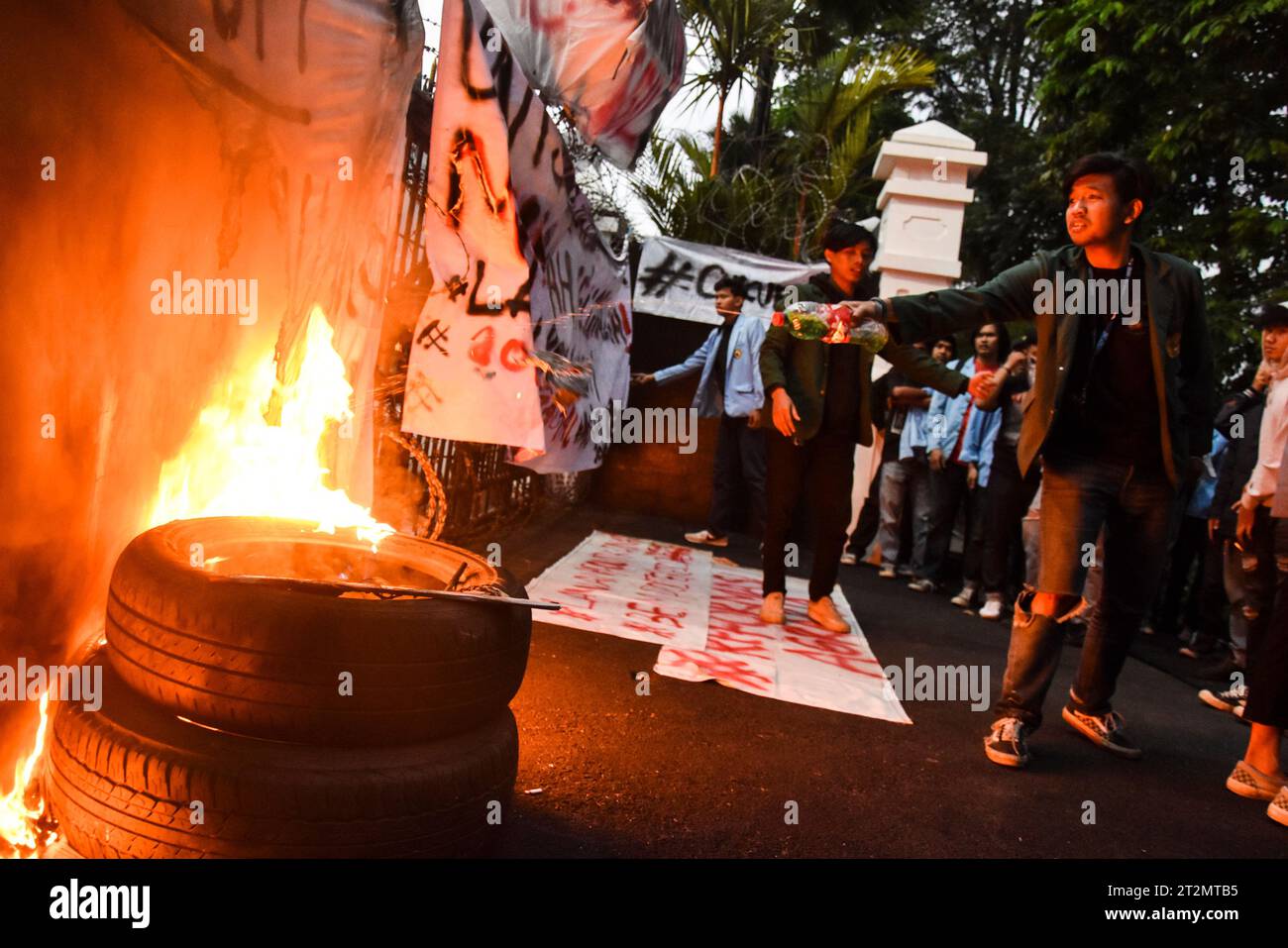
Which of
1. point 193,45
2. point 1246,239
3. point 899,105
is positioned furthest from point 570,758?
point 899,105

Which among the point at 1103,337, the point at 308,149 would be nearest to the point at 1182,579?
the point at 1103,337

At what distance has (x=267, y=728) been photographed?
6.22 feet

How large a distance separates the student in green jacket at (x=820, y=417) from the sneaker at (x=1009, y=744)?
191cm

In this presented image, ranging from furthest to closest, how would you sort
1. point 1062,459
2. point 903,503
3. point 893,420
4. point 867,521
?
point 867,521
point 893,420
point 903,503
point 1062,459

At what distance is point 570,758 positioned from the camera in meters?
2.95

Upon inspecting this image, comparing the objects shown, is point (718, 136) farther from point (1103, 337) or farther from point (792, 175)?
point (1103, 337)

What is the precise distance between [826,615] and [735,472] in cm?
339

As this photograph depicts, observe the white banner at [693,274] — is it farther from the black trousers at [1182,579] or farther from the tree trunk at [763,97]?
the black trousers at [1182,579]

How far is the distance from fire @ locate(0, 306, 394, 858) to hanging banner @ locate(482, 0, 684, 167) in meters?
1.68

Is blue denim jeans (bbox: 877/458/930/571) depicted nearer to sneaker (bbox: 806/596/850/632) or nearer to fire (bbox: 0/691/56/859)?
sneaker (bbox: 806/596/850/632)

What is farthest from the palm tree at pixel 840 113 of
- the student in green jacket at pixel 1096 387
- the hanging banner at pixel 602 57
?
→ the student in green jacket at pixel 1096 387

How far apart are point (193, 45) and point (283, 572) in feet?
4.76

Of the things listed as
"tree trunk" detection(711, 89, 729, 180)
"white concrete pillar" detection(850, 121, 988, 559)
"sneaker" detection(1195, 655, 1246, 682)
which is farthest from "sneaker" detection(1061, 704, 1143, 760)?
"tree trunk" detection(711, 89, 729, 180)

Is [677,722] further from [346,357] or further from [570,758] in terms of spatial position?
[346,357]
